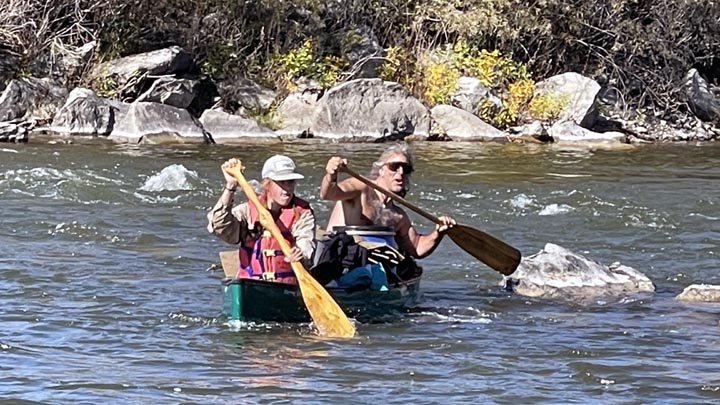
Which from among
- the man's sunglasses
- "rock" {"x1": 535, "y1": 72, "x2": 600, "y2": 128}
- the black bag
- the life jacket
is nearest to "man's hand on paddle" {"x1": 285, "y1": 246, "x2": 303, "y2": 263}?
the life jacket

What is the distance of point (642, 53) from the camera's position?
20.8 metres

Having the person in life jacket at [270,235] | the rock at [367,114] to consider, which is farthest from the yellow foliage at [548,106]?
the person in life jacket at [270,235]

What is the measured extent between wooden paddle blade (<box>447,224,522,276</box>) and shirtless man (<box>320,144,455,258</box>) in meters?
0.21

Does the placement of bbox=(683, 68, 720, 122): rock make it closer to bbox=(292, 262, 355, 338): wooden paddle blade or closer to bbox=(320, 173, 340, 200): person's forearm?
bbox=(320, 173, 340, 200): person's forearm

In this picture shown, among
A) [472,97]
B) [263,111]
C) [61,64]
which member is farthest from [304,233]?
[472,97]

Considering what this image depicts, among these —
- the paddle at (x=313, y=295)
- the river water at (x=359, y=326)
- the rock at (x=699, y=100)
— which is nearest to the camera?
the river water at (x=359, y=326)

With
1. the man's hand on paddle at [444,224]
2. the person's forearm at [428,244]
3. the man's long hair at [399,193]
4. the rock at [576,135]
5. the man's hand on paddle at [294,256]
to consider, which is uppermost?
the man's long hair at [399,193]

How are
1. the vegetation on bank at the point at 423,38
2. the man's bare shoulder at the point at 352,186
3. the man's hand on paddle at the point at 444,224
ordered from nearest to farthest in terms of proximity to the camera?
1. the man's bare shoulder at the point at 352,186
2. the man's hand on paddle at the point at 444,224
3. the vegetation on bank at the point at 423,38

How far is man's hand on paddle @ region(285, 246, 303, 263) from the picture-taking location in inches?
248

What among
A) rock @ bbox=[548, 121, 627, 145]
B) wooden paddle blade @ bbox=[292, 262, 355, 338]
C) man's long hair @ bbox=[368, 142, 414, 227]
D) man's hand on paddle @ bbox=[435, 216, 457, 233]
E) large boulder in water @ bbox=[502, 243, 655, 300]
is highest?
man's long hair @ bbox=[368, 142, 414, 227]

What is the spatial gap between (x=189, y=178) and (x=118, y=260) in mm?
3979

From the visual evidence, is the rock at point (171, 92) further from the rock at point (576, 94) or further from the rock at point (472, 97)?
the rock at point (576, 94)

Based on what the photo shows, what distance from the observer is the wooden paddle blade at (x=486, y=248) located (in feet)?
24.3

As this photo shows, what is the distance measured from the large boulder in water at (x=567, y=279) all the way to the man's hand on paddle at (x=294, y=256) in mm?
1961
